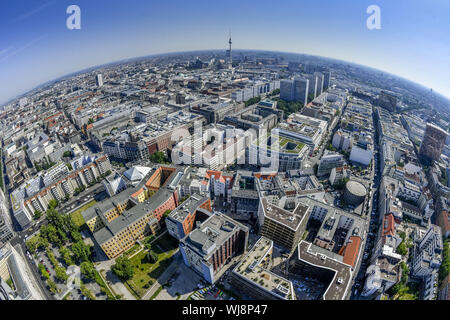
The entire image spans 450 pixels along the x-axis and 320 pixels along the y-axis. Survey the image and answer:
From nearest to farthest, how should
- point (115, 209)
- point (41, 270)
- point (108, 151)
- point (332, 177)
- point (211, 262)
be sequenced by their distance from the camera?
point (211, 262)
point (41, 270)
point (115, 209)
point (332, 177)
point (108, 151)

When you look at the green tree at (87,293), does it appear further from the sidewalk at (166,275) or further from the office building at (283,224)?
the office building at (283,224)

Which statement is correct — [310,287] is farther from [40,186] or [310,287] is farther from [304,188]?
[40,186]

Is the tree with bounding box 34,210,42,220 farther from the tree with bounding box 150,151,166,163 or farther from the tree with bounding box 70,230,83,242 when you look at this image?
the tree with bounding box 150,151,166,163

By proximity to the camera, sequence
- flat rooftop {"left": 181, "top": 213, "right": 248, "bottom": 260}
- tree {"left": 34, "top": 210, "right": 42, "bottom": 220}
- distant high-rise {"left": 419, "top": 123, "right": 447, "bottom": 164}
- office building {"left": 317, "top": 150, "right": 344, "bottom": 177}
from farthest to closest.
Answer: distant high-rise {"left": 419, "top": 123, "right": 447, "bottom": 164} → office building {"left": 317, "top": 150, "right": 344, "bottom": 177} → tree {"left": 34, "top": 210, "right": 42, "bottom": 220} → flat rooftop {"left": 181, "top": 213, "right": 248, "bottom": 260}

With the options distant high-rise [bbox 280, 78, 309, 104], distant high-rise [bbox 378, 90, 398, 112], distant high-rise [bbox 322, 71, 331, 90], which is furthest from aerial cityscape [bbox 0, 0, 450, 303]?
distant high-rise [bbox 322, 71, 331, 90]

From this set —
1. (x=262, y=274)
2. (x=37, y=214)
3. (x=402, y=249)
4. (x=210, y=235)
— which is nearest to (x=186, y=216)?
(x=210, y=235)
